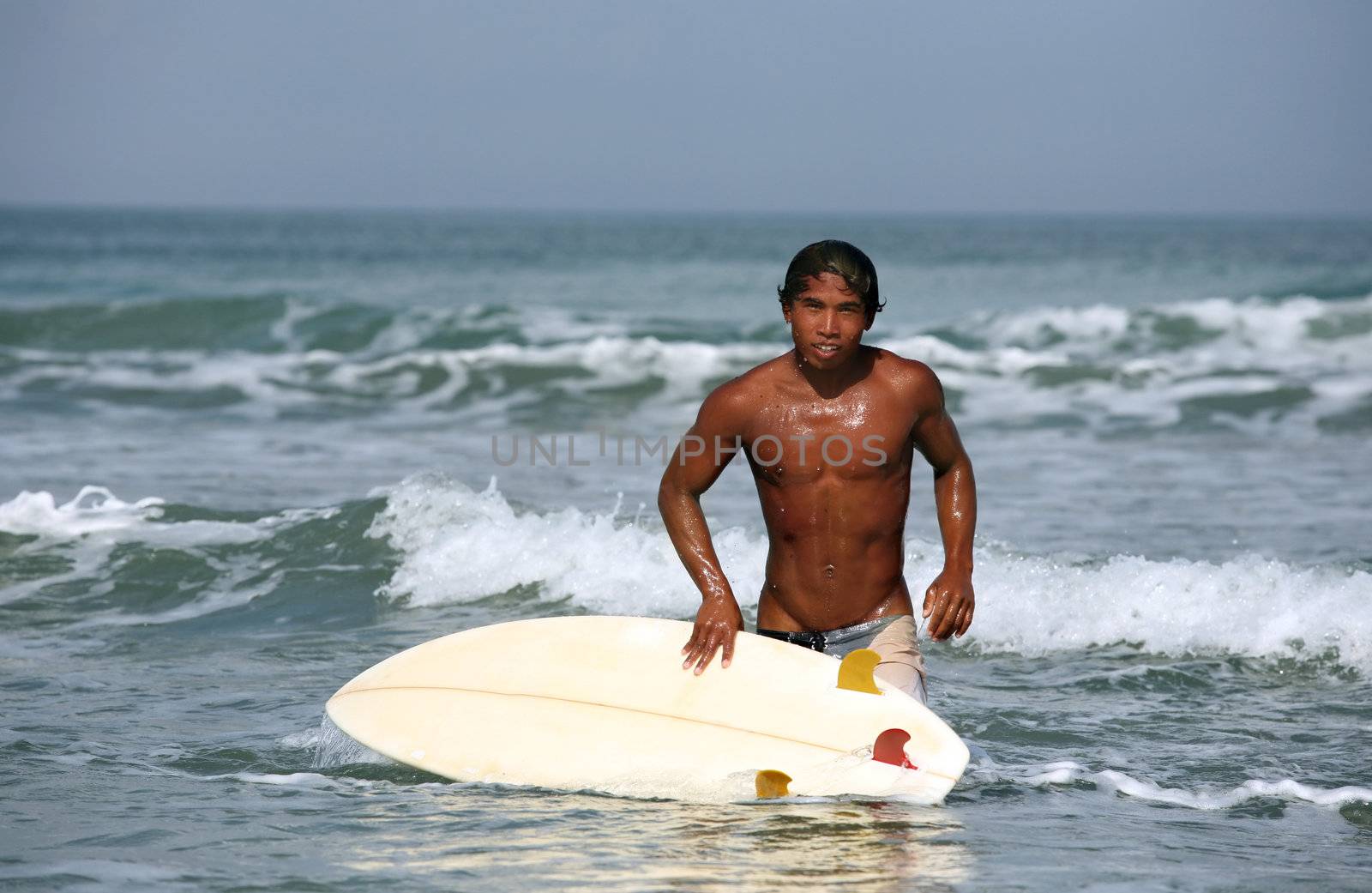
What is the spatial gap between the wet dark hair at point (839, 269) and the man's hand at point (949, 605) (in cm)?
72

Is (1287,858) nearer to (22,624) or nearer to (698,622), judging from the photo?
(698,622)

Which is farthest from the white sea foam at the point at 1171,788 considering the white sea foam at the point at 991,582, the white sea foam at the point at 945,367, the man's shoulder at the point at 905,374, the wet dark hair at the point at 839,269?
the white sea foam at the point at 945,367

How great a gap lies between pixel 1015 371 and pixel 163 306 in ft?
39.7

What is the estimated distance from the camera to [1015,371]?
15.8 metres

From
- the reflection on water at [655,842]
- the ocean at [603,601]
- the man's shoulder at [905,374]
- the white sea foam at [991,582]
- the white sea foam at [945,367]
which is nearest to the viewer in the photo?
the reflection on water at [655,842]

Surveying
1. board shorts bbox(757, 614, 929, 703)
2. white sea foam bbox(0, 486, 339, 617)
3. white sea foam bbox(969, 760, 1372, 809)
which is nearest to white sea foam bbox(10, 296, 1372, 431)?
white sea foam bbox(0, 486, 339, 617)

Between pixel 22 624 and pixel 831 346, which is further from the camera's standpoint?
pixel 22 624

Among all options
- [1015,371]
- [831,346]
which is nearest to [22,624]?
[831,346]

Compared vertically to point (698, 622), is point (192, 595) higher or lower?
lower

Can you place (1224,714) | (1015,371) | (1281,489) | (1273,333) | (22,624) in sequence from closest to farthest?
1. (1224,714)
2. (22,624)
3. (1281,489)
4. (1015,371)
5. (1273,333)

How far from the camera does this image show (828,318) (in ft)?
12.6

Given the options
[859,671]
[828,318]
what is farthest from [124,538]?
[828,318]

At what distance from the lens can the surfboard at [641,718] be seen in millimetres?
3998

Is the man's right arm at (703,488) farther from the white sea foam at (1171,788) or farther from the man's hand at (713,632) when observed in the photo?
the white sea foam at (1171,788)
